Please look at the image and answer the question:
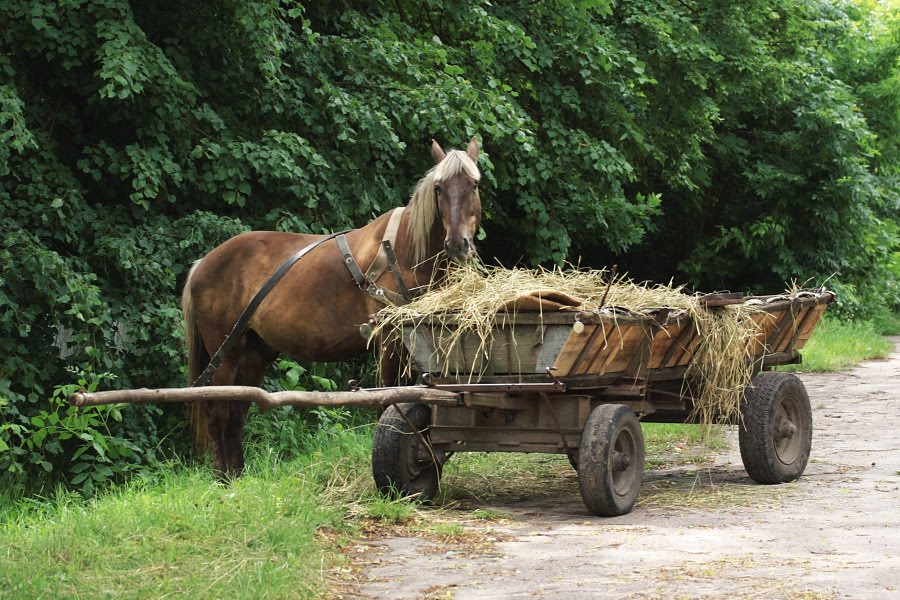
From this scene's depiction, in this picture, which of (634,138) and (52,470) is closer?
(52,470)

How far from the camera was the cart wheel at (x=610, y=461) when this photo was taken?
6.36 m

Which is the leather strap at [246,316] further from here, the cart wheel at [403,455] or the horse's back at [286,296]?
the cart wheel at [403,455]

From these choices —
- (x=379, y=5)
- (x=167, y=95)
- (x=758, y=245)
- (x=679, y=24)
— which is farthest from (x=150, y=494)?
(x=758, y=245)

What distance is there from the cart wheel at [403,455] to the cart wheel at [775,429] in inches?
78.0

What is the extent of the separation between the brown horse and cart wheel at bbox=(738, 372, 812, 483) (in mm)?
2073

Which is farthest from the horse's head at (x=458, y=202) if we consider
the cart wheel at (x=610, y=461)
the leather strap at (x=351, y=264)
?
the cart wheel at (x=610, y=461)

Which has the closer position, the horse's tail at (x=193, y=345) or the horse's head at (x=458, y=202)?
the horse's head at (x=458, y=202)

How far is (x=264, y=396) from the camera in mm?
5195

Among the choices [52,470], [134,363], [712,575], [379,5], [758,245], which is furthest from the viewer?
[758,245]

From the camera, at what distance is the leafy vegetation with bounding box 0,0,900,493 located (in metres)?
9.56

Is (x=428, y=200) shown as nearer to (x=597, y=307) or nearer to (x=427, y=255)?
(x=427, y=255)

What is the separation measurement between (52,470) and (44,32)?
12.1ft

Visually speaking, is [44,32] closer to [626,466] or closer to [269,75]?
[269,75]

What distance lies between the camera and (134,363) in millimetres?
10289
